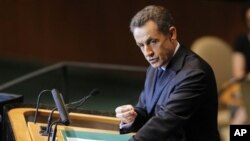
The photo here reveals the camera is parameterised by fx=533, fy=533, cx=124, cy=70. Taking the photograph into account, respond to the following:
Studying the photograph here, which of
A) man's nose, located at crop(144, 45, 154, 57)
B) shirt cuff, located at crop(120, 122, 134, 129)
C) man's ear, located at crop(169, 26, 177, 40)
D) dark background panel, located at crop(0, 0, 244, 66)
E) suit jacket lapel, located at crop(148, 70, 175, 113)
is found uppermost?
dark background panel, located at crop(0, 0, 244, 66)

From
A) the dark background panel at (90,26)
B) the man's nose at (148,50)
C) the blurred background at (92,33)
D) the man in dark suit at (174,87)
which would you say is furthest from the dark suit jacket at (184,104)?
the dark background panel at (90,26)

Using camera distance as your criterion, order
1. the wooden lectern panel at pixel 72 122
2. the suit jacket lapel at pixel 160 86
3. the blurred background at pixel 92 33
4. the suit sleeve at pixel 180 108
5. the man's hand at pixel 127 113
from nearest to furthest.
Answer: the suit sleeve at pixel 180 108 → the suit jacket lapel at pixel 160 86 → the man's hand at pixel 127 113 → the wooden lectern panel at pixel 72 122 → the blurred background at pixel 92 33

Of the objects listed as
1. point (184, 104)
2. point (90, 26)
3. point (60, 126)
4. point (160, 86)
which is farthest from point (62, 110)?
point (90, 26)

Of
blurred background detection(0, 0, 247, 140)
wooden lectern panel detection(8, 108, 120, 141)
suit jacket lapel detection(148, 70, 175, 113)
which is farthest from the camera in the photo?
blurred background detection(0, 0, 247, 140)

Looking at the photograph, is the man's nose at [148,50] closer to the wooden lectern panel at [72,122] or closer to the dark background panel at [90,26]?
the wooden lectern panel at [72,122]

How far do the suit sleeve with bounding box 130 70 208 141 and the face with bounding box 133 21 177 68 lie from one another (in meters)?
0.13

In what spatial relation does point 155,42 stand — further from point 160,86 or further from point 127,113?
point 127,113

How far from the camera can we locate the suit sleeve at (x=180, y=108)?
2.00 m

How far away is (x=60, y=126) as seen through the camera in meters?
2.41

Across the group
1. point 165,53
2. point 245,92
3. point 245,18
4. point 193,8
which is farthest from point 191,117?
point 193,8

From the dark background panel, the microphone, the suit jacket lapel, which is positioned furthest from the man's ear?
the dark background panel

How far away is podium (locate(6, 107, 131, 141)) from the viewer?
7.62 ft

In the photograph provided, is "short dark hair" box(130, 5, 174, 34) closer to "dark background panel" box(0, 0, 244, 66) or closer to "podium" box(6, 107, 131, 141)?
"podium" box(6, 107, 131, 141)

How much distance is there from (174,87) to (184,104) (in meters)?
0.10
